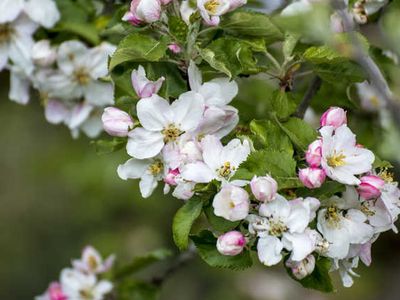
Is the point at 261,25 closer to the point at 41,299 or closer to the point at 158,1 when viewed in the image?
the point at 158,1

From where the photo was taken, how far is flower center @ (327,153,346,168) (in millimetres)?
1775

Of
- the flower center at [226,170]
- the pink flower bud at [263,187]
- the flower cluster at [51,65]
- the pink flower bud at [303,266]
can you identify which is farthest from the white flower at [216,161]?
the flower cluster at [51,65]

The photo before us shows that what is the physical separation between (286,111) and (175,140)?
273mm

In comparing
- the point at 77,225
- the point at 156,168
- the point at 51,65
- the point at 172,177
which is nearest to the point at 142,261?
the point at 51,65

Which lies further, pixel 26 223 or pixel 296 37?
pixel 26 223

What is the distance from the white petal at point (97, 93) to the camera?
103 inches

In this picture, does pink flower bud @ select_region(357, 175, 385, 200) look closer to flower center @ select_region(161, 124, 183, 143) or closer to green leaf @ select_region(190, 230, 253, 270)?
green leaf @ select_region(190, 230, 253, 270)

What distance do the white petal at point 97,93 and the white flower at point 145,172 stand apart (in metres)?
0.67

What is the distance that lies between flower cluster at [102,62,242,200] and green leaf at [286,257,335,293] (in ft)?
0.88

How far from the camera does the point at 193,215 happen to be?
184cm

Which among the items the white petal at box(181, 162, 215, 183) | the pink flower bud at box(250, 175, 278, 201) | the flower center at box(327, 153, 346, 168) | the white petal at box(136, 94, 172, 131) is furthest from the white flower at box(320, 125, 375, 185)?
the white petal at box(136, 94, 172, 131)

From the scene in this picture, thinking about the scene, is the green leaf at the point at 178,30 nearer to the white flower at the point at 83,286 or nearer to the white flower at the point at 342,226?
the white flower at the point at 342,226

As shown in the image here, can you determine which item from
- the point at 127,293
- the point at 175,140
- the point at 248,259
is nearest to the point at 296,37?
the point at 175,140

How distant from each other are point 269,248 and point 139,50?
20.1 inches
